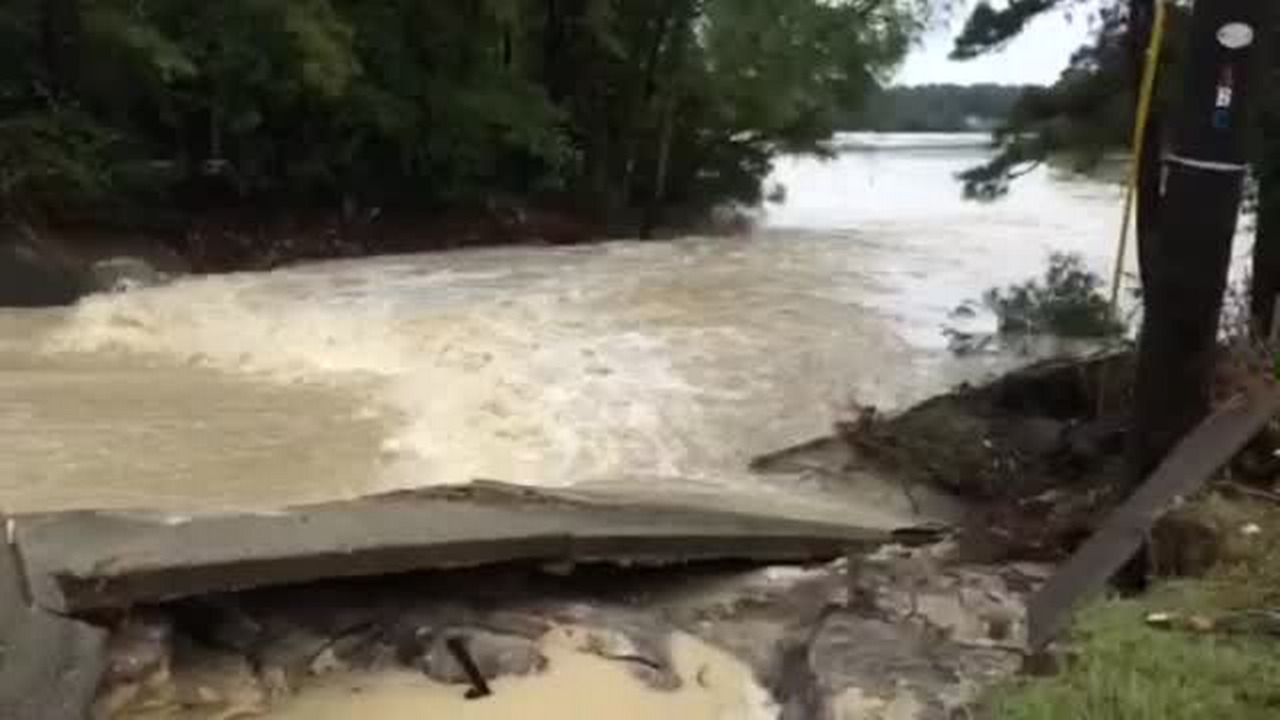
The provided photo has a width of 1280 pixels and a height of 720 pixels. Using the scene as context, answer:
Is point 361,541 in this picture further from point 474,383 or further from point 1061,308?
point 1061,308

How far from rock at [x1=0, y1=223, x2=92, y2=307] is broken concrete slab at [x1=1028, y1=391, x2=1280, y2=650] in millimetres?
16978

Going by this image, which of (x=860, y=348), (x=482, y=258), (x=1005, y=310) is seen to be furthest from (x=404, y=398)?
(x=482, y=258)

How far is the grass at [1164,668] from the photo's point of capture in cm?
397

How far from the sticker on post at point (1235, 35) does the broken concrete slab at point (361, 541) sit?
9.51ft

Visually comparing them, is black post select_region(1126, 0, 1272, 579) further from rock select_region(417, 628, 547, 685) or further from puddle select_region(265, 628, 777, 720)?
rock select_region(417, 628, 547, 685)

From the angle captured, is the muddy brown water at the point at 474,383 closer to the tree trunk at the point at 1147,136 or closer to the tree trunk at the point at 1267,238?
the tree trunk at the point at 1147,136

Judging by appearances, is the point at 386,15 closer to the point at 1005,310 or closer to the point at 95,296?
the point at 95,296

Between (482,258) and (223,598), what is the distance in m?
22.8

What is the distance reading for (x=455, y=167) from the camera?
34000 mm

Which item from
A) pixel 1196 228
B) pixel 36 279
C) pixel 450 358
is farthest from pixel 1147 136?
pixel 36 279

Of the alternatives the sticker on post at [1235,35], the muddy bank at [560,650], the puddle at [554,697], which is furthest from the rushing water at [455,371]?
the sticker on post at [1235,35]

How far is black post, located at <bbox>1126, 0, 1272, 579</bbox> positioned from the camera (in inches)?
220

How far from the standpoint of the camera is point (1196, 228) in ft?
19.1

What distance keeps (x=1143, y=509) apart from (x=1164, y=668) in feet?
5.89
